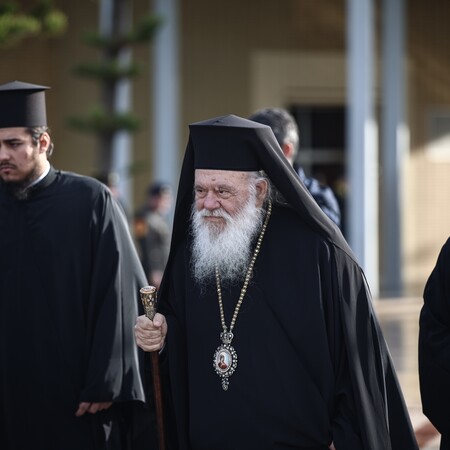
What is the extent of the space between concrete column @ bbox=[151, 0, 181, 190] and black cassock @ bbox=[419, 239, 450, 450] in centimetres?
1218

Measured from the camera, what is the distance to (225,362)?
14.1ft

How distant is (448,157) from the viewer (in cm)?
1933

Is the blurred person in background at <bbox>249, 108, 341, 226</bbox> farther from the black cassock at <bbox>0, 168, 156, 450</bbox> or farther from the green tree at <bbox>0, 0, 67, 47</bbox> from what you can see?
the green tree at <bbox>0, 0, 67, 47</bbox>

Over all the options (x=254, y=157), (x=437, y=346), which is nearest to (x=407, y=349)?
(x=437, y=346)

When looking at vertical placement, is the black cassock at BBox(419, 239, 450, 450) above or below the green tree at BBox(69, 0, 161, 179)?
below

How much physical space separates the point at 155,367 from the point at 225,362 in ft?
1.11

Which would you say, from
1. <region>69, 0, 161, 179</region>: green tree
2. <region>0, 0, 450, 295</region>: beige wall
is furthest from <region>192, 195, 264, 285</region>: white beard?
<region>0, 0, 450, 295</region>: beige wall

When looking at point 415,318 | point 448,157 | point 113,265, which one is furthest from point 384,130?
point 113,265

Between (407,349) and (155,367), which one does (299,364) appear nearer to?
(155,367)

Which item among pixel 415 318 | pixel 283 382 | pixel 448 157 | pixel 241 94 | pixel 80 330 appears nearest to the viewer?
pixel 283 382

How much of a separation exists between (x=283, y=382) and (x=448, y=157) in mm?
15619

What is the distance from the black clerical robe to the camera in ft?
13.7

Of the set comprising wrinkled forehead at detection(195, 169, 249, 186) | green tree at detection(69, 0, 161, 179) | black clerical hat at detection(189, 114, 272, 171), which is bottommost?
wrinkled forehead at detection(195, 169, 249, 186)

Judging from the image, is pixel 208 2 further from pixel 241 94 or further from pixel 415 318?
pixel 415 318
